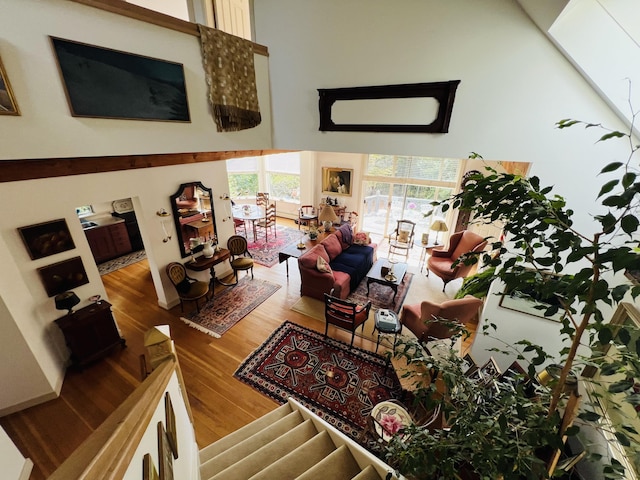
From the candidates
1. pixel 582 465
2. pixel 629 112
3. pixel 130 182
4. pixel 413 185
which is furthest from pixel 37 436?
pixel 413 185

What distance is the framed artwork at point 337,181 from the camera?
28.1ft

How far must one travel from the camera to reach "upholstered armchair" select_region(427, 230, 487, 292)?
18.5 feet

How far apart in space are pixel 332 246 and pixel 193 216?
9.78ft

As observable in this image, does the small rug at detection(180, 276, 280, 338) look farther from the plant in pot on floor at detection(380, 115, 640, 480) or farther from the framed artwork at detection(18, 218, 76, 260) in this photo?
the plant in pot on floor at detection(380, 115, 640, 480)

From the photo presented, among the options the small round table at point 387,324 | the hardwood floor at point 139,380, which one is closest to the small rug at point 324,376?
the hardwood floor at point 139,380

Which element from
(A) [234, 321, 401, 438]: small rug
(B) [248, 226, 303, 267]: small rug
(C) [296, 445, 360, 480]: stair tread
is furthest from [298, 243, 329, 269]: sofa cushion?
(C) [296, 445, 360, 480]: stair tread

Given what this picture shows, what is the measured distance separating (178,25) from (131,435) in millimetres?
3508

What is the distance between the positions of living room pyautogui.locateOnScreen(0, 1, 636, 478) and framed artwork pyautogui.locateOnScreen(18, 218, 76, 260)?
3.1 inches

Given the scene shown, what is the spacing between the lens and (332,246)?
6.14 m

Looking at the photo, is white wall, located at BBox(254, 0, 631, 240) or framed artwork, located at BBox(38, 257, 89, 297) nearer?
white wall, located at BBox(254, 0, 631, 240)

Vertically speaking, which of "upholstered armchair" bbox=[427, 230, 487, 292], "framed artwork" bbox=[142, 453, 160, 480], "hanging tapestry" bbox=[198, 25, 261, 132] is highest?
"hanging tapestry" bbox=[198, 25, 261, 132]

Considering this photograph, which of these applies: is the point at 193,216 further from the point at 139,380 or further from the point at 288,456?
the point at 288,456

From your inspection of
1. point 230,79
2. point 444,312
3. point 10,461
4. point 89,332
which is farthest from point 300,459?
point 230,79

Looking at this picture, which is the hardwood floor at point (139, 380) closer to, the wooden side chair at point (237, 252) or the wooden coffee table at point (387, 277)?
the wooden coffee table at point (387, 277)
